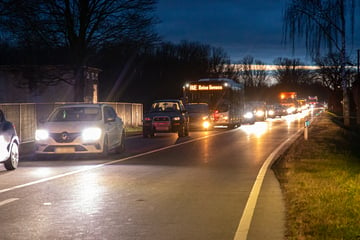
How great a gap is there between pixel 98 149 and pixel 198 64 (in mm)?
84779

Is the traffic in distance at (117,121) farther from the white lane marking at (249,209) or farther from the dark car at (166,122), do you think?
the white lane marking at (249,209)

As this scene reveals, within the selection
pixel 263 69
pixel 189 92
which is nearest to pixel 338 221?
pixel 189 92

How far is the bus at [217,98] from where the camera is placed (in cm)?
4100

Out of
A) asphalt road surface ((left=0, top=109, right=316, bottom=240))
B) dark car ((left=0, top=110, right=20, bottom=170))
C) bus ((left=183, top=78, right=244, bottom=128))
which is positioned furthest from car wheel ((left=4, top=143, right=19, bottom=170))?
bus ((left=183, top=78, right=244, bottom=128))

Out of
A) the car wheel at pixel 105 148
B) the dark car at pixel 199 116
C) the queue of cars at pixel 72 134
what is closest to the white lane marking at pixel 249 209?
the car wheel at pixel 105 148

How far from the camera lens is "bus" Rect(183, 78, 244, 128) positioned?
135 feet

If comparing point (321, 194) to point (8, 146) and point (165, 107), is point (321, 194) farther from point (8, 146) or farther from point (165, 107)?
point (165, 107)

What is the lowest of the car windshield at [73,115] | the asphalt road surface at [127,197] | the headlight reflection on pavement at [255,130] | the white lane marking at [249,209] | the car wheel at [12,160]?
the headlight reflection on pavement at [255,130]

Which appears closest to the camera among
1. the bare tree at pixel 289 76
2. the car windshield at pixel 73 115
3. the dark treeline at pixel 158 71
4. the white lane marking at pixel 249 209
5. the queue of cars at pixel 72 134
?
the white lane marking at pixel 249 209

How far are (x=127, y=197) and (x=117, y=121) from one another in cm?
1006

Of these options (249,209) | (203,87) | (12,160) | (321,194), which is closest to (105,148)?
(12,160)

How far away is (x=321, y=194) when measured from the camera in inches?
407

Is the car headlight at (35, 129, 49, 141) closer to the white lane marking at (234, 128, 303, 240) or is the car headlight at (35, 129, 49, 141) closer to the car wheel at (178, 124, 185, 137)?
the white lane marking at (234, 128, 303, 240)

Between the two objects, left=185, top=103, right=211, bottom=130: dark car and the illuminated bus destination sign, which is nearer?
left=185, top=103, right=211, bottom=130: dark car
